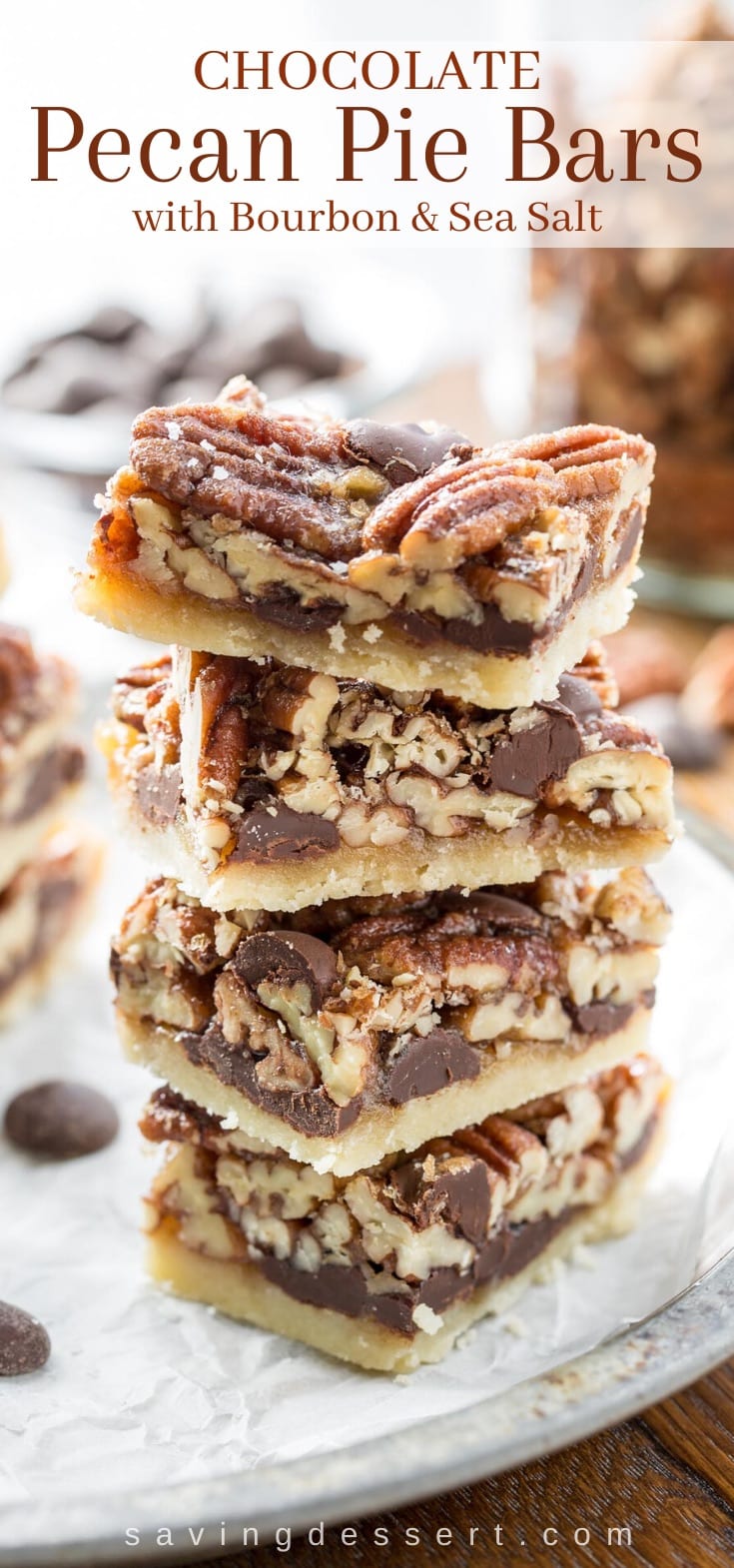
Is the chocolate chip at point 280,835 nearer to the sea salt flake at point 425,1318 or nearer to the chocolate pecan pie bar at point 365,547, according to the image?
the chocolate pecan pie bar at point 365,547

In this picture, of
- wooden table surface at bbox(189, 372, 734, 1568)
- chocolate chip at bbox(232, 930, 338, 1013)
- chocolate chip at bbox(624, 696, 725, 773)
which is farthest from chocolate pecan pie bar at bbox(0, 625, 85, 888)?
wooden table surface at bbox(189, 372, 734, 1568)

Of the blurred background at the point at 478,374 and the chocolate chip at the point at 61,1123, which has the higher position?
the blurred background at the point at 478,374

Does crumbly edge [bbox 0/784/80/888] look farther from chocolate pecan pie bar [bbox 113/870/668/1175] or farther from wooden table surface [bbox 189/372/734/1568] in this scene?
wooden table surface [bbox 189/372/734/1568]

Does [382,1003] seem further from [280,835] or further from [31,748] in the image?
[31,748]

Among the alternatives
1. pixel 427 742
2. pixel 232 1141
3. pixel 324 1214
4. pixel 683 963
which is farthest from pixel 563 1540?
pixel 683 963

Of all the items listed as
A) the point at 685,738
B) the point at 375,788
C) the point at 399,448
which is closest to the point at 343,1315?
the point at 375,788

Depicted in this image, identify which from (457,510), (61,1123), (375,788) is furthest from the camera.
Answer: (61,1123)

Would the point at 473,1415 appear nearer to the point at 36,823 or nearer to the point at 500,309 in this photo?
the point at 36,823

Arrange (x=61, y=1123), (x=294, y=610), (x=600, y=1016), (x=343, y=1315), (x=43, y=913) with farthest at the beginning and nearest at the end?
1. (x=43, y=913)
2. (x=61, y=1123)
3. (x=600, y=1016)
4. (x=343, y=1315)
5. (x=294, y=610)

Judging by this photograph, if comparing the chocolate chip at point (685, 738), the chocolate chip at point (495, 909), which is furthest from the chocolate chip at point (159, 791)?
the chocolate chip at point (685, 738)
